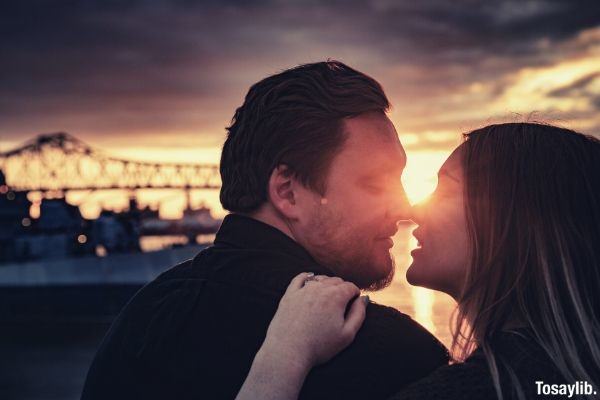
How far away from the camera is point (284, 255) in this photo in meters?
2.47

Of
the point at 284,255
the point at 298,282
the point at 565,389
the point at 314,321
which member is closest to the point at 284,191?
the point at 284,255

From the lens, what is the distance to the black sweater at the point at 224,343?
2.17 meters

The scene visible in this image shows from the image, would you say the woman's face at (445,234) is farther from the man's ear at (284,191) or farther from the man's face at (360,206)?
the man's ear at (284,191)

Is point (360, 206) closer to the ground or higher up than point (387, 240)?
higher up

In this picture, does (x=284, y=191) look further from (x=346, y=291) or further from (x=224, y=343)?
(x=224, y=343)

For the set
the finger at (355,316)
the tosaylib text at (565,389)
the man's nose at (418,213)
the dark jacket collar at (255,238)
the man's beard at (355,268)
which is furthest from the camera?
the man's nose at (418,213)

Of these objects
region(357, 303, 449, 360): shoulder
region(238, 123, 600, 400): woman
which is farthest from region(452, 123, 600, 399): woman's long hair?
region(357, 303, 449, 360): shoulder

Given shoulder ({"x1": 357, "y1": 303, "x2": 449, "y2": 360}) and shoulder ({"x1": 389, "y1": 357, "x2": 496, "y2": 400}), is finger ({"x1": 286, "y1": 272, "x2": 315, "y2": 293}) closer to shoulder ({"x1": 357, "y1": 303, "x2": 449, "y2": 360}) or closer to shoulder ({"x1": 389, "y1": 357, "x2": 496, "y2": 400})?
shoulder ({"x1": 357, "y1": 303, "x2": 449, "y2": 360})

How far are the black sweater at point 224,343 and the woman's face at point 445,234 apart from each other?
35.4 inches

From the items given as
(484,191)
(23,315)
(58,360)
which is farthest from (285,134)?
(23,315)

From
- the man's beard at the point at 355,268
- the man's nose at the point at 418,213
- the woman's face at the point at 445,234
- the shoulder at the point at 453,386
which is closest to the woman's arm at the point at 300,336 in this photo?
the shoulder at the point at 453,386

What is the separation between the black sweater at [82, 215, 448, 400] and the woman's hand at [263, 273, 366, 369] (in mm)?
38

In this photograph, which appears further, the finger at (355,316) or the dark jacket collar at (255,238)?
the dark jacket collar at (255,238)

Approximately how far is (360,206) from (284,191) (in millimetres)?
334
